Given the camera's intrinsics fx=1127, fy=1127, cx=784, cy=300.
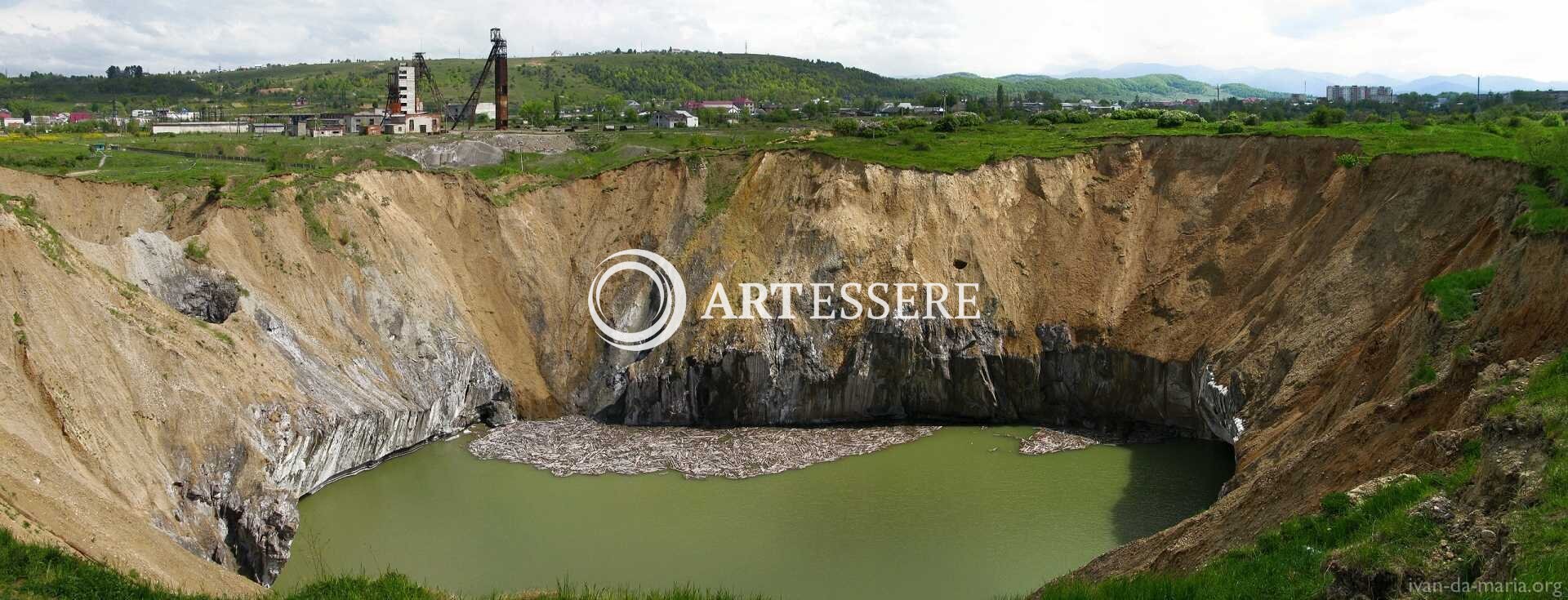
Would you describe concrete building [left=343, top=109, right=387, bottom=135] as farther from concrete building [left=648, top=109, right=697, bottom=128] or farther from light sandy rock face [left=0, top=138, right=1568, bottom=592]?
light sandy rock face [left=0, top=138, right=1568, bottom=592]

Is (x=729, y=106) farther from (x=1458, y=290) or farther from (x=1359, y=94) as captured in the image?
(x=1359, y=94)

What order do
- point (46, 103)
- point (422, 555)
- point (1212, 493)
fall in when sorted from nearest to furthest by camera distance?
point (422, 555) → point (1212, 493) → point (46, 103)

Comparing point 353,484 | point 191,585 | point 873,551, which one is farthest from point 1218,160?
point 191,585

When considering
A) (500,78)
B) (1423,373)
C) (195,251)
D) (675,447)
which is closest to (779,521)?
(675,447)

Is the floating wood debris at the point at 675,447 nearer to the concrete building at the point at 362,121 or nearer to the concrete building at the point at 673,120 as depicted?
the concrete building at the point at 362,121

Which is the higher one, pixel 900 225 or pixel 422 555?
pixel 900 225

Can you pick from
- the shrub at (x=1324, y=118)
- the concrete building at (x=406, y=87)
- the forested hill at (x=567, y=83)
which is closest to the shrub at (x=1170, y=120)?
the shrub at (x=1324, y=118)

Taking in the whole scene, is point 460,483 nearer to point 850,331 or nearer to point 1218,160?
point 850,331

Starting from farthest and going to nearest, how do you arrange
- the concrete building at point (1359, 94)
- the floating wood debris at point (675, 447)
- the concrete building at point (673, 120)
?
the concrete building at point (1359, 94), the concrete building at point (673, 120), the floating wood debris at point (675, 447)
